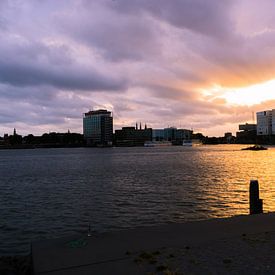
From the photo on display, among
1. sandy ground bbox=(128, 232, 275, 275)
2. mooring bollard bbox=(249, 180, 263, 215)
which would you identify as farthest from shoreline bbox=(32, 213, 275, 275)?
mooring bollard bbox=(249, 180, 263, 215)

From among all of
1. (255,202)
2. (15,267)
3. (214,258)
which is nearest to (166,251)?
(214,258)

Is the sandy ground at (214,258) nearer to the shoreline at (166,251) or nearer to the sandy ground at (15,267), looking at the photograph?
the shoreline at (166,251)

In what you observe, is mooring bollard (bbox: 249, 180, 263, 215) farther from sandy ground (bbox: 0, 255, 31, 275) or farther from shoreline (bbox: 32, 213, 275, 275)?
sandy ground (bbox: 0, 255, 31, 275)

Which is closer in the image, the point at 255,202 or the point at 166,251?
the point at 166,251

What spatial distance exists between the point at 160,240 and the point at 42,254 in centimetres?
309

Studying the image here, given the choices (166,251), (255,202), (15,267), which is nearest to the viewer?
(166,251)

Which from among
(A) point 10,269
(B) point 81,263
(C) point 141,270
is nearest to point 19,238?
(A) point 10,269

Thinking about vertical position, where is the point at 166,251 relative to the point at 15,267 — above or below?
above

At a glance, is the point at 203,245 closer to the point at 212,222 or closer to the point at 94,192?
the point at 212,222

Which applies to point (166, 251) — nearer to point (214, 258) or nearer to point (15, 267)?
point (214, 258)

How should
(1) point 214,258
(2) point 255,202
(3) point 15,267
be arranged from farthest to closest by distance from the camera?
(2) point 255,202 < (3) point 15,267 < (1) point 214,258

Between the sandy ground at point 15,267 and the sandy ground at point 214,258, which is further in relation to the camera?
the sandy ground at point 15,267

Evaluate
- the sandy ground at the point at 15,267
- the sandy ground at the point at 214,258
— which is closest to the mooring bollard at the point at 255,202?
the sandy ground at the point at 214,258

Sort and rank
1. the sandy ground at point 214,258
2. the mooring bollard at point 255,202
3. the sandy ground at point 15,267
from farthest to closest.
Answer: the mooring bollard at point 255,202, the sandy ground at point 15,267, the sandy ground at point 214,258
